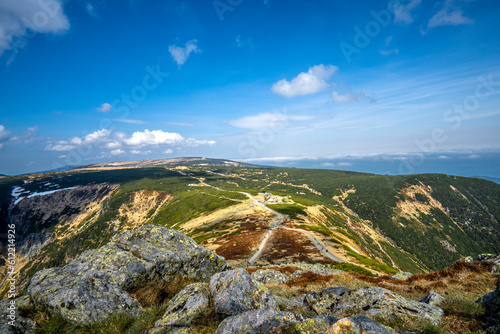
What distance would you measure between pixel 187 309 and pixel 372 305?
8.90 metres

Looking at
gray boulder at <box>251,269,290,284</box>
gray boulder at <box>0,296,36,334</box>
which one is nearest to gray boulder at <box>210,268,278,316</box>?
gray boulder at <box>0,296,36,334</box>

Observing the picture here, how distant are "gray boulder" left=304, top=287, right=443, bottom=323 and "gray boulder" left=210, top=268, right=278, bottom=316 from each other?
10.6ft

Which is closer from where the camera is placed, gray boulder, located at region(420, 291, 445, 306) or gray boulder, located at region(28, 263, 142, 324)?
gray boulder, located at region(28, 263, 142, 324)

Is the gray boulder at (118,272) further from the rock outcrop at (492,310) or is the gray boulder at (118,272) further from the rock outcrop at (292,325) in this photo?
the rock outcrop at (492,310)

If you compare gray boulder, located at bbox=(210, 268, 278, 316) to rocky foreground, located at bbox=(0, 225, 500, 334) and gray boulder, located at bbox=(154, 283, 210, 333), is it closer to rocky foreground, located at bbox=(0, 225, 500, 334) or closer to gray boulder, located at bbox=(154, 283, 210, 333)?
rocky foreground, located at bbox=(0, 225, 500, 334)

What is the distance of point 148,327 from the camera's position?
8.55 metres

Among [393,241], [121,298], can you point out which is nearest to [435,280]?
[121,298]

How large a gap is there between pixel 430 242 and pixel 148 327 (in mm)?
229011

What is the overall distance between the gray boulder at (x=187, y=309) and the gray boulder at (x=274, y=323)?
6.67 feet

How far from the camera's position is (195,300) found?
9.20 meters

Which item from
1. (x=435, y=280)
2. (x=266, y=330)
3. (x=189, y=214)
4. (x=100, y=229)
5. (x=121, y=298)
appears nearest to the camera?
(x=266, y=330)

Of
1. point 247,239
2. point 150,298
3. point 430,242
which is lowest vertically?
point 430,242

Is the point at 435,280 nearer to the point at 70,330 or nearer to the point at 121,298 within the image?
the point at 121,298

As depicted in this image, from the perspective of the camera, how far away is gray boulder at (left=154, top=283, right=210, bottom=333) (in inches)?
325
